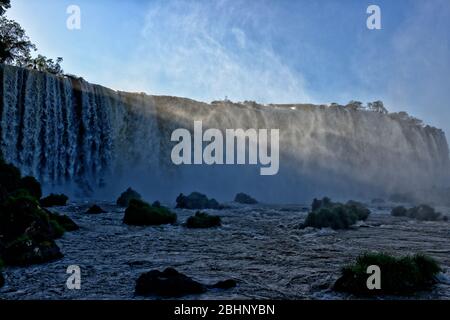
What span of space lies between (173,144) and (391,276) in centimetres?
4141

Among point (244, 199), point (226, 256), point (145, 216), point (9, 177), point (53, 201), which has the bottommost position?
point (226, 256)

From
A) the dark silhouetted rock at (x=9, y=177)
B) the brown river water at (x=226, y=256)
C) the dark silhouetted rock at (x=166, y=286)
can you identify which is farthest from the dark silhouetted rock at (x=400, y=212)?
the dark silhouetted rock at (x=166, y=286)

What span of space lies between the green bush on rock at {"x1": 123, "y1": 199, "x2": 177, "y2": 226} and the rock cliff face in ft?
58.0

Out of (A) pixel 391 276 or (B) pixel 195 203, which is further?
(B) pixel 195 203

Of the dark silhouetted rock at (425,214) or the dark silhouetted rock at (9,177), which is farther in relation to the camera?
the dark silhouetted rock at (425,214)

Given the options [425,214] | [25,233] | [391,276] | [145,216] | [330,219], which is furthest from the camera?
[425,214]

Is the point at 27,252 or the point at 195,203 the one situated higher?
the point at 195,203

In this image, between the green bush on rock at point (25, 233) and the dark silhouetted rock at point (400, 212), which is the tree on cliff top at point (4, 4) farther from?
the dark silhouetted rock at point (400, 212)

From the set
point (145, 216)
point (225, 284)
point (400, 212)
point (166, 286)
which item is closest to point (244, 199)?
point (400, 212)

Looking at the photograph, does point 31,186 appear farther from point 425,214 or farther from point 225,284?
point 425,214

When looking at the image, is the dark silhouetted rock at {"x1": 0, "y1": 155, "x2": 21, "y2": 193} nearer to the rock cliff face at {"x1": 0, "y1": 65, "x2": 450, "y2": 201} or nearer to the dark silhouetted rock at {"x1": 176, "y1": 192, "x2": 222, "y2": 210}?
the rock cliff face at {"x1": 0, "y1": 65, "x2": 450, "y2": 201}

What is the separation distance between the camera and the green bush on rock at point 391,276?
9499mm

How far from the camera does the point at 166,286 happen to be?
9.27 m

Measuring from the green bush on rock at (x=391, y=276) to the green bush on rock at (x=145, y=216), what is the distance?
14964mm
